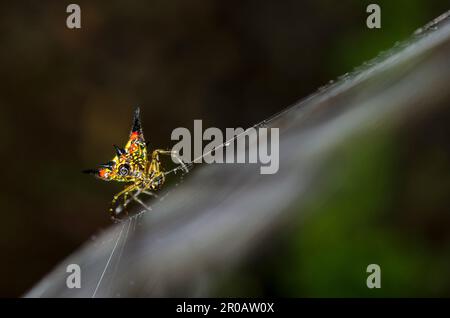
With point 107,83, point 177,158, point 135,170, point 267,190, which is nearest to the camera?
point 267,190

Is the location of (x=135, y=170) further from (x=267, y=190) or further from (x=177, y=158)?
(x=267, y=190)

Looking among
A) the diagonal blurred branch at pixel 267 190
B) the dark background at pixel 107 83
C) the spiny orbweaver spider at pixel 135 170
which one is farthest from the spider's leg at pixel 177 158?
the dark background at pixel 107 83

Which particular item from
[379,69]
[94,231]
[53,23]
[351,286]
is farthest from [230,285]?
[53,23]

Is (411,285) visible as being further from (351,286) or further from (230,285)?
(230,285)

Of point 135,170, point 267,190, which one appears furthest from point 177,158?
point 267,190

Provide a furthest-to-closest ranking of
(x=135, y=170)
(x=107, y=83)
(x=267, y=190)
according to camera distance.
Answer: (x=107, y=83)
(x=135, y=170)
(x=267, y=190)

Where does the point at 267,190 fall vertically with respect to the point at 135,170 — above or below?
below

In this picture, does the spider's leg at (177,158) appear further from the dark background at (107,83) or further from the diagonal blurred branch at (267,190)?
the dark background at (107,83)

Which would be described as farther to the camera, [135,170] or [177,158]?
[135,170]
